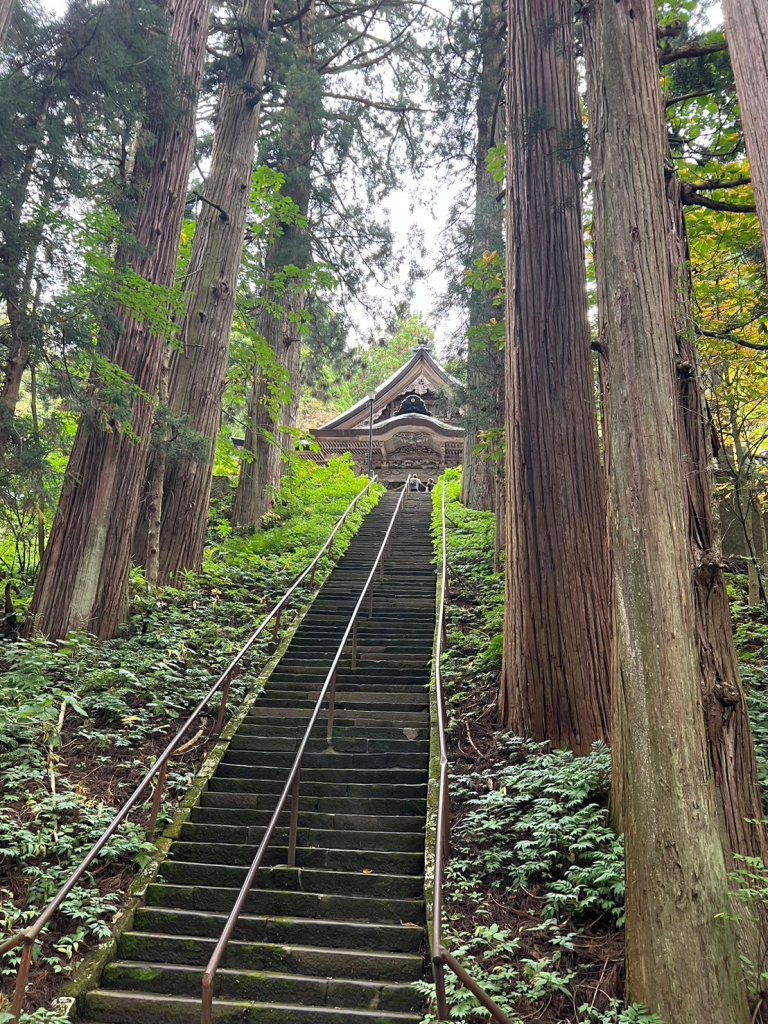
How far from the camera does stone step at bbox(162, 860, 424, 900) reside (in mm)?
4707

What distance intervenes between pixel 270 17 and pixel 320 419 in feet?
88.4

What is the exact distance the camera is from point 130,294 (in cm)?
681

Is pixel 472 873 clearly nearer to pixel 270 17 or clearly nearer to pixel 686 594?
pixel 686 594

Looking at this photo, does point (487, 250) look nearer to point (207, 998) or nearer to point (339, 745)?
point (339, 745)

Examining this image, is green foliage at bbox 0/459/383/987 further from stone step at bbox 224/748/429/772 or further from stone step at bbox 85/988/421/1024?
stone step at bbox 224/748/429/772

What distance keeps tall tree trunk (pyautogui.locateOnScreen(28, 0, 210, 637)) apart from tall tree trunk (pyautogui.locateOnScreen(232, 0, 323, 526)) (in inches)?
147

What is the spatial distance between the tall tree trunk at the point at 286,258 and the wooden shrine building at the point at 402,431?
7814 millimetres

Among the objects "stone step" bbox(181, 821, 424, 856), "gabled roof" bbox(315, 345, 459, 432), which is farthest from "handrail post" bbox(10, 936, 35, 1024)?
"gabled roof" bbox(315, 345, 459, 432)

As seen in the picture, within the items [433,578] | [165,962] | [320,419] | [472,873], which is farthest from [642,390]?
[320,419]

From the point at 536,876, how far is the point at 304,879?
157cm


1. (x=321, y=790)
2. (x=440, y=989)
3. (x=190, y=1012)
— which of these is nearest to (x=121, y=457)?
(x=321, y=790)

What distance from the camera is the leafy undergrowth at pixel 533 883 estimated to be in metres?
3.33

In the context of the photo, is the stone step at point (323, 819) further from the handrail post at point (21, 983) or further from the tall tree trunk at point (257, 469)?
the tall tree trunk at point (257, 469)

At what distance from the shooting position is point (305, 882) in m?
4.78
